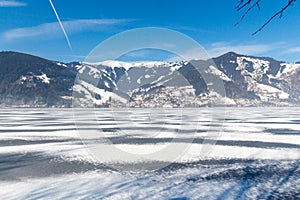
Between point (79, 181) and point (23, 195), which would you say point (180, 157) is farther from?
point (23, 195)

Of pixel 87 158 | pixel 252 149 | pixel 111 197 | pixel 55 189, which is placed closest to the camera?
pixel 111 197

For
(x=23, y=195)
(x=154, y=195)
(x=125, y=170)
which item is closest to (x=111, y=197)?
(x=154, y=195)

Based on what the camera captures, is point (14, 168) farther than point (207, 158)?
No

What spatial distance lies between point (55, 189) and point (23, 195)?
2.66 ft

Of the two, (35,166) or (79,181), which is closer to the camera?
(79,181)

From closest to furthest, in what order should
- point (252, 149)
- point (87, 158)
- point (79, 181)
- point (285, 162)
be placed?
1. point (79, 181)
2. point (285, 162)
3. point (87, 158)
4. point (252, 149)

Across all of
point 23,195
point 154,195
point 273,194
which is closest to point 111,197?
point 154,195

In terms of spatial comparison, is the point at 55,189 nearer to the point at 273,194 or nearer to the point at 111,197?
the point at 111,197

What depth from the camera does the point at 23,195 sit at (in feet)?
23.4

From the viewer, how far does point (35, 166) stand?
34.2 feet

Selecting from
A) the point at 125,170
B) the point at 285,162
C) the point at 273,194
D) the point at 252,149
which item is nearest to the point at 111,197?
the point at 125,170

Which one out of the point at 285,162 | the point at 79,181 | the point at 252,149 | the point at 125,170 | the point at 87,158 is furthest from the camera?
the point at 252,149

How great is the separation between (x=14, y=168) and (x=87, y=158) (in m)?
2.74

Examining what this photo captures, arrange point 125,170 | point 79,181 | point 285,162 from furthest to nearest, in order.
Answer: point 285,162
point 125,170
point 79,181
